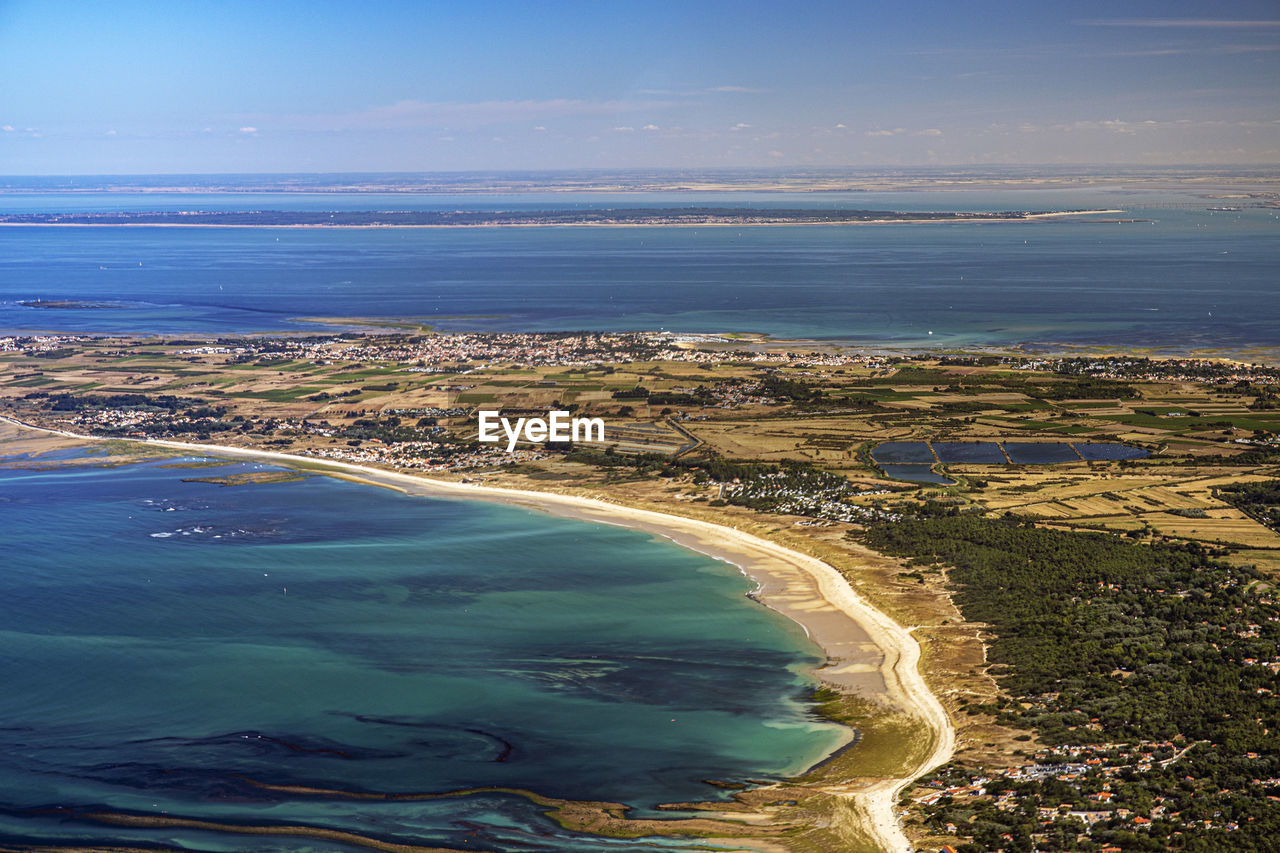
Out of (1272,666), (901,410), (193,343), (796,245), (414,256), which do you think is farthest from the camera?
(796,245)

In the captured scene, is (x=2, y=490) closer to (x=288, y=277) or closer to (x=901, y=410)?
(x=901, y=410)

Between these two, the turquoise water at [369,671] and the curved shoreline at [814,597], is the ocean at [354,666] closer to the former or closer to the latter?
the turquoise water at [369,671]

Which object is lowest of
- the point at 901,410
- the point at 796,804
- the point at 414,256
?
the point at 796,804

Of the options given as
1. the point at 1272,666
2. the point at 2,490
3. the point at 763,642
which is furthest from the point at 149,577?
the point at 1272,666

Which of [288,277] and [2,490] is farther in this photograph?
[288,277]

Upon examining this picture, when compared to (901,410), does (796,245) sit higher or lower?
higher
